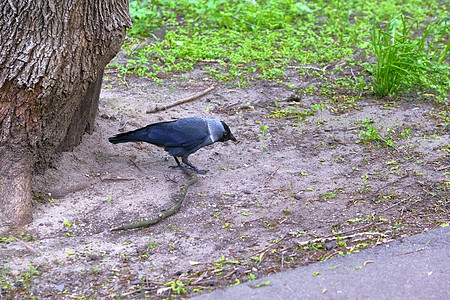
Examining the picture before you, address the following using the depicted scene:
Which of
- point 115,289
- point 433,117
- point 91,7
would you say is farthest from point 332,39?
point 115,289

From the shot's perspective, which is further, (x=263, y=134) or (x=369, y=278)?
(x=263, y=134)

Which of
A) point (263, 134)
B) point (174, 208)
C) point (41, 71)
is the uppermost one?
point (41, 71)

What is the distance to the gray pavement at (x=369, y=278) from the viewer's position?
136 inches

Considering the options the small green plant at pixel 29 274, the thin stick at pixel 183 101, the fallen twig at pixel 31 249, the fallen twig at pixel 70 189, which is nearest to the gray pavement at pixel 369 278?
the small green plant at pixel 29 274

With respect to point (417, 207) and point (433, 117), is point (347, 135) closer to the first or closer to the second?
point (433, 117)

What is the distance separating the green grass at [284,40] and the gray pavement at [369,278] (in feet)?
11.5

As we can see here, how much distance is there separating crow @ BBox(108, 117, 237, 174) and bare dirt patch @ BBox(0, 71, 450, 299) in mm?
200

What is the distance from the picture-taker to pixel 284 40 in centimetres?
873

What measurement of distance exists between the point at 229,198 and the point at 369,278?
1.62m

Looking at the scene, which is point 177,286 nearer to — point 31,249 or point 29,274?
point 29,274

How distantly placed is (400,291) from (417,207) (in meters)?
1.33

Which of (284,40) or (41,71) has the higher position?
(41,71)

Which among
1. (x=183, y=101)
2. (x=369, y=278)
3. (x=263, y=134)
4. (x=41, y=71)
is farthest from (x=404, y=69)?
(x=41, y=71)

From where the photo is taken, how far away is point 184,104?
6.85 m
